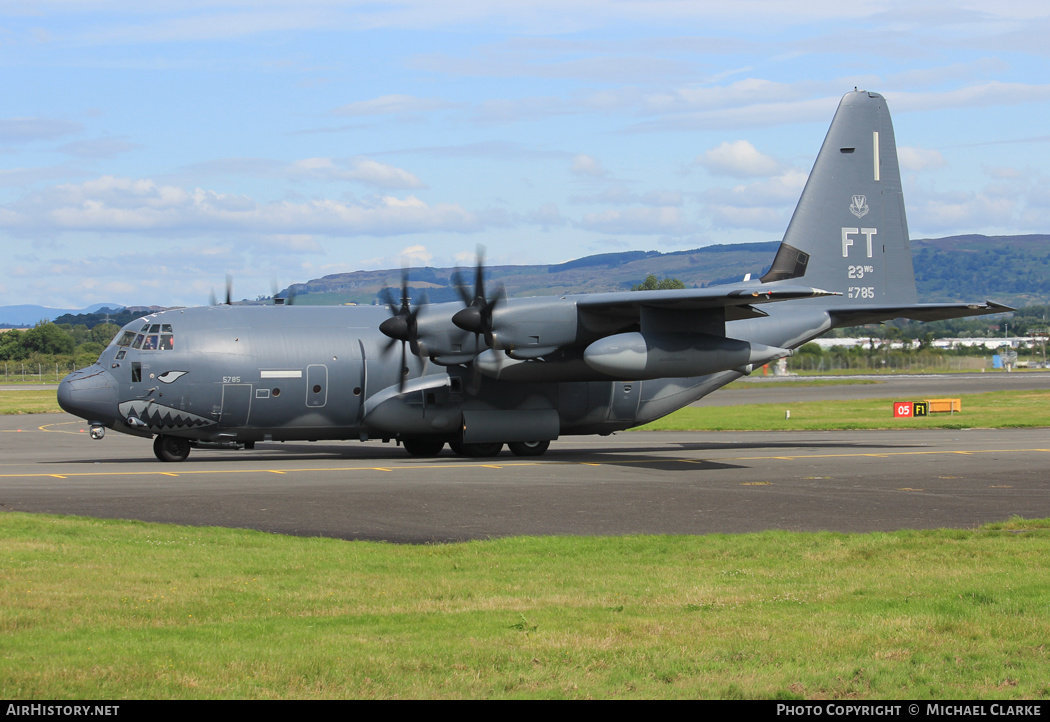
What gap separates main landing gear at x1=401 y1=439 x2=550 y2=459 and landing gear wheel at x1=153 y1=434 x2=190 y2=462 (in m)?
6.29

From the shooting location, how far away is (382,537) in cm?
1484

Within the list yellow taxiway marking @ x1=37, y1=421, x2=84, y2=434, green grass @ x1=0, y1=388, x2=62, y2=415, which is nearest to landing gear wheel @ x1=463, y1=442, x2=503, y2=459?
yellow taxiway marking @ x1=37, y1=421, x2=84, y2=434

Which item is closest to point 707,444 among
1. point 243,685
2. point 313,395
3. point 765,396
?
point 313,395

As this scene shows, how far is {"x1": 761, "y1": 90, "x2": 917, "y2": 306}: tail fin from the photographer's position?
3194 cm

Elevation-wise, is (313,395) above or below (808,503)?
above

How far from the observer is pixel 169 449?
2769cm

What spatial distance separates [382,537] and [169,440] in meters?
15.1

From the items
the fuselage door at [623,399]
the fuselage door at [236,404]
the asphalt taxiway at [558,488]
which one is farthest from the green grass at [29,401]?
the fuselage door at [623,399]

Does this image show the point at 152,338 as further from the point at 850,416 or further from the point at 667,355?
the point at 850,416

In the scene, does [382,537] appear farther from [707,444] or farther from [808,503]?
[707,444]

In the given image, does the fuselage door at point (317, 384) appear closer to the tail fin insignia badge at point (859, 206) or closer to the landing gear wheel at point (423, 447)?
the landing gear wheel at point (423, 447)

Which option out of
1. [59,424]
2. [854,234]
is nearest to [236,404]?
[854,234]

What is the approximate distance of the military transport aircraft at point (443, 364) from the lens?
26.2 m

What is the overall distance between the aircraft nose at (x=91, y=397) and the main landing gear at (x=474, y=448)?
323 inches
